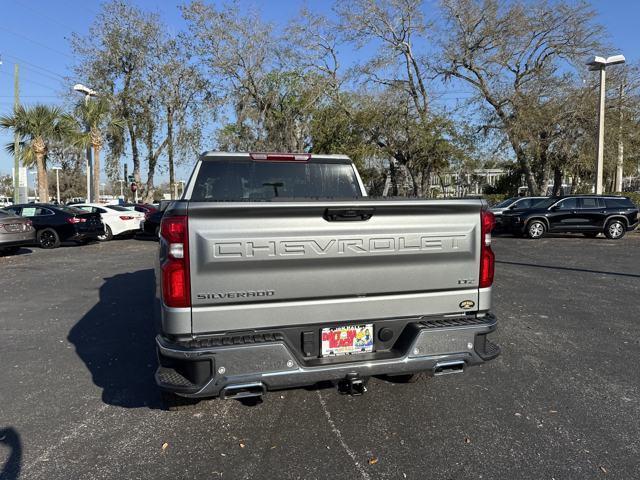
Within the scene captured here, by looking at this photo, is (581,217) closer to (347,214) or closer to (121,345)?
(121,345)

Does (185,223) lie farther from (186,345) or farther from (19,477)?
(19,477)

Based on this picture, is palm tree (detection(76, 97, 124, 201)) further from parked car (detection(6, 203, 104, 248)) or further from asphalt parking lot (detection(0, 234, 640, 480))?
asphalt parking lot (detection(0, 234, 640, 480))

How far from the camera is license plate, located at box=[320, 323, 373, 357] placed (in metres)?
3.18

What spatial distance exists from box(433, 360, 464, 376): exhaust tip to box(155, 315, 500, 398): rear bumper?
0.06 feet

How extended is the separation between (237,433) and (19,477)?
1323mm

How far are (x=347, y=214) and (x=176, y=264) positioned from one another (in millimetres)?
1097

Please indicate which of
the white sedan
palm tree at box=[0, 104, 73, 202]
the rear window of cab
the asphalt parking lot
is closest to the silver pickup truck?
the asphalt parking lot

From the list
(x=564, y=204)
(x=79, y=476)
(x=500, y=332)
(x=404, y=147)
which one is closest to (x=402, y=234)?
(x=79, y=476)

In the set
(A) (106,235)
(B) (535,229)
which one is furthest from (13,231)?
(B) (535,229)

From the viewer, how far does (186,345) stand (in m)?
2.90

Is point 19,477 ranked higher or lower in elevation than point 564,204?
lower

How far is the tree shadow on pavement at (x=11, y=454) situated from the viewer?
2891 mm

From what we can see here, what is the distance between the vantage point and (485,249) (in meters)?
3.40

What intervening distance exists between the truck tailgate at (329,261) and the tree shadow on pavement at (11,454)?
4.63ft
